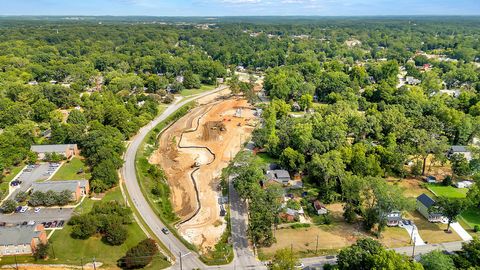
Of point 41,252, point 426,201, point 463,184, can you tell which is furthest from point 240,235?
point 463,184

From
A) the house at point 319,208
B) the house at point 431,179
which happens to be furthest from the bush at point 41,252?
the house at point 431,179

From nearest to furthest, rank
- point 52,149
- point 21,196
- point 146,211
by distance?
point 146,211 < point 21,196 < point 52,149

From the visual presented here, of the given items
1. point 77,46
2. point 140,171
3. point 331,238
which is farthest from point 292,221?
point 77,46

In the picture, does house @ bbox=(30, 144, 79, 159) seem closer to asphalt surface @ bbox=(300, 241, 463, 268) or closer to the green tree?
asphalt surface @ bbox=(300, 241, 463, 268)

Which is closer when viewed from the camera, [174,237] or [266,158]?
[174,237]

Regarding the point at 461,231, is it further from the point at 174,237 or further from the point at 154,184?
the point at 154,184

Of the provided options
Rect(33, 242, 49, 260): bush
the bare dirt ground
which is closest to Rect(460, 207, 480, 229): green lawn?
the bare dirt ground

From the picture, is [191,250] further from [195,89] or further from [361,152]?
[195,89]
